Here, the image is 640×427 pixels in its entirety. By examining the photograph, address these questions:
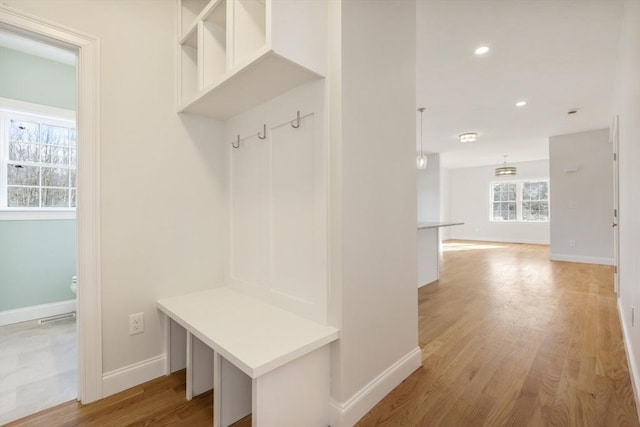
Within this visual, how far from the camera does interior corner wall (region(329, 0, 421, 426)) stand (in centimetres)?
142

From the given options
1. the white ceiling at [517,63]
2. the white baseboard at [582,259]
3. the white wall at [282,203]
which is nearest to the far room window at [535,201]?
the white baseboard at [582,259]

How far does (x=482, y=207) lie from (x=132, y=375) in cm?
1031

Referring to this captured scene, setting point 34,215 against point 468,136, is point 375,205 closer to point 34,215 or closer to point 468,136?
point 34,215

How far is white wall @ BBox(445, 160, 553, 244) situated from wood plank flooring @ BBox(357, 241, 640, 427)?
545 centimetres

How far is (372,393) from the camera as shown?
60.9 inches

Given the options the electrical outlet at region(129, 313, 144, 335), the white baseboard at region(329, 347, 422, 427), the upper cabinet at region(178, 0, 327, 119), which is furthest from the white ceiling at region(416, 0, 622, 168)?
the electrical outlet at region(129, 313, 144, 335)

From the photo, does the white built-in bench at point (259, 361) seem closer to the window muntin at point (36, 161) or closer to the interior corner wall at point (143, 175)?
the interior corner wall at point (143, 175)

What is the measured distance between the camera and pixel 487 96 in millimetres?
3906

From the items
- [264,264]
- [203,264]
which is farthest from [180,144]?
[264,264]

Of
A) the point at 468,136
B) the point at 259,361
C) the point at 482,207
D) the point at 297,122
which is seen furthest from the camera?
the point at 482,207

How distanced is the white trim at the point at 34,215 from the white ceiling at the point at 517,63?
3.88 metres

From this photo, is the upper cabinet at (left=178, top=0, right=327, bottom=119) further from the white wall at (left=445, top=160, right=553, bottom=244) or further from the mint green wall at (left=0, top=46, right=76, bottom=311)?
the white wall at (left=445, top=160, right=553, bottom=244)

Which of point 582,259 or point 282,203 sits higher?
point 282,203

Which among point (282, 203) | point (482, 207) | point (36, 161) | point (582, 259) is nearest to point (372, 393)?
point (282, 203)
